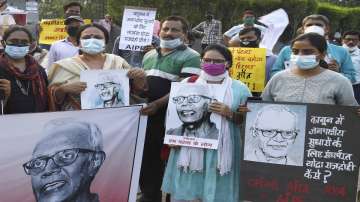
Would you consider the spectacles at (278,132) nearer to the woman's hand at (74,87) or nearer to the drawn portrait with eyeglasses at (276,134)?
the drawn portrait with eyeglasses at (276,134)

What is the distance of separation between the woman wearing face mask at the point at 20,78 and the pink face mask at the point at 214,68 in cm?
136

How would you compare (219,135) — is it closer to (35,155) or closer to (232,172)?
(232,172)

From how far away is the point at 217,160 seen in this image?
461 cm

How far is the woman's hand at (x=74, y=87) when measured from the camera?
468cm

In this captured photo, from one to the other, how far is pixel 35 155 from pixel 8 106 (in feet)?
1.79

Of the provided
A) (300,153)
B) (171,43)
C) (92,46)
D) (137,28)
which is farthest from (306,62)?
(137,28)

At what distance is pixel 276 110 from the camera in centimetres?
457

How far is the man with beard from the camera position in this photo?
15.8ft

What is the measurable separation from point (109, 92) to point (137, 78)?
0.91ft

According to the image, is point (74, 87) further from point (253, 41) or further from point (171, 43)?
point (253, 41)

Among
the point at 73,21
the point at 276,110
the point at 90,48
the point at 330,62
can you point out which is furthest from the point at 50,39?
the point at 276,110

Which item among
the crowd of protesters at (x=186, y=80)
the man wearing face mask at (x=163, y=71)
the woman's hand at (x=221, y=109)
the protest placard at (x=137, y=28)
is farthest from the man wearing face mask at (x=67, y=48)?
the woman's hand at (x=221, y=109)

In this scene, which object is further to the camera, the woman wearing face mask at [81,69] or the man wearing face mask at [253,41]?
the man wearing face mask at [253,41]

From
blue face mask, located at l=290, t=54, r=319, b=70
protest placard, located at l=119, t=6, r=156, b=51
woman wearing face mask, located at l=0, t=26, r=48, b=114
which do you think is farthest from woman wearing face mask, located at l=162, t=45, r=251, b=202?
protest placard, located at l=119, t=6, r=156, b=51
